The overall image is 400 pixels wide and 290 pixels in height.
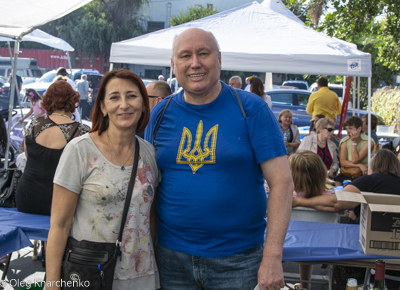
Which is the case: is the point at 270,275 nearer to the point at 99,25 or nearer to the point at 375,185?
the point at 375,185

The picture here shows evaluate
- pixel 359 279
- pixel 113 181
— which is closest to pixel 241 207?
pixel 113 181

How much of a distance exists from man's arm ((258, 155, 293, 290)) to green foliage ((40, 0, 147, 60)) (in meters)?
32.8

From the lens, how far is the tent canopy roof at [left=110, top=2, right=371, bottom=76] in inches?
236

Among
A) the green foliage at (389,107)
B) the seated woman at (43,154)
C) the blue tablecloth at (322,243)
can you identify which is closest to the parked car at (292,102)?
the green foliage at (389,107)

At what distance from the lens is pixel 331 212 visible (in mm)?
3631

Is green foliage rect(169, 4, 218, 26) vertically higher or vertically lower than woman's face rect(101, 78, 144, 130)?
higher

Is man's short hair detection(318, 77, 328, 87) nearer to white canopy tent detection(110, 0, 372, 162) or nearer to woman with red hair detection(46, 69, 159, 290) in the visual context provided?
white canopy tent detection(110, 0, 372, 162)

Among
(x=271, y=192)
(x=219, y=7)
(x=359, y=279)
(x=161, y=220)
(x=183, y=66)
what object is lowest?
(x=359, y=279)

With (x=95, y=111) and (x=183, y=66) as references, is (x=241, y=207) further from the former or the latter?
(x=95, y=111)

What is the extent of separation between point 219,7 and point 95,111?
123 ft

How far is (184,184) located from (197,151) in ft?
0.54

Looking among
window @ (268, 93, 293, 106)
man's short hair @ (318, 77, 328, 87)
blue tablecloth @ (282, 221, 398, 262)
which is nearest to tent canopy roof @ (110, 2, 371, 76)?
man's short hair @ (318, 77, 328, 87)

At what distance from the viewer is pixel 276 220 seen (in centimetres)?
181

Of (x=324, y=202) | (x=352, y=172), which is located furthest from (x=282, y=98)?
(x=324, y=202)
